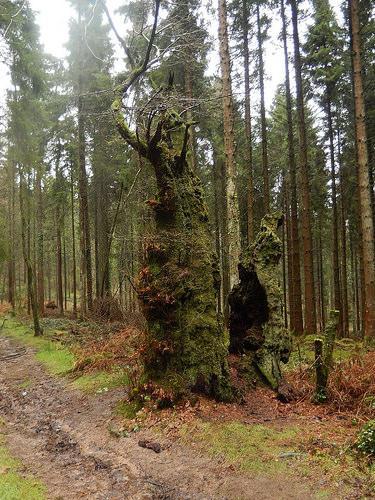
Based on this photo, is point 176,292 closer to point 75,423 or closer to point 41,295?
point 75,423

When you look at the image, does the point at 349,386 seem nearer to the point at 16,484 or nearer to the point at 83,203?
the point at 16,484

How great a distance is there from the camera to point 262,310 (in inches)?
329

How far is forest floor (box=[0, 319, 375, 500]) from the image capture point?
4695 millimetres

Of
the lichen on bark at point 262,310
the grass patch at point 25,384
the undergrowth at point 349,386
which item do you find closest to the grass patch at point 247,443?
the undergrowth at point 349,386

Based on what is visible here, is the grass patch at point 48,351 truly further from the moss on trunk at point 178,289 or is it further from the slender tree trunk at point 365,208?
the slender tree trunk at point 365,208

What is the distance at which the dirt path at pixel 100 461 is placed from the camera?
4.73 metres

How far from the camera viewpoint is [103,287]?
804 inches

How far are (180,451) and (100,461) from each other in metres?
1.18

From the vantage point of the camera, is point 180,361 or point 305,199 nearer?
point 180,361

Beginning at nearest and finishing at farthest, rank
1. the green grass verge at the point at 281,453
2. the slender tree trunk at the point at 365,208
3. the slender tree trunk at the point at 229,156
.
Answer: the green grass verge at the point at 281,453 → the slender tree trunk at the point at 229,156 → the slender tree trunk at the point at 365,208

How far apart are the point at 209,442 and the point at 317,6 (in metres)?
18.4

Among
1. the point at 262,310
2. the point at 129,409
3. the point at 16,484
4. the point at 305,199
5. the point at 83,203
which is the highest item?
the point at 83,203

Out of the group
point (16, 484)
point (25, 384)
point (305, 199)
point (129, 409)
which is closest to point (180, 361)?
point (129, 409)

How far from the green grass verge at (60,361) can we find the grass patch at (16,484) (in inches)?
127
